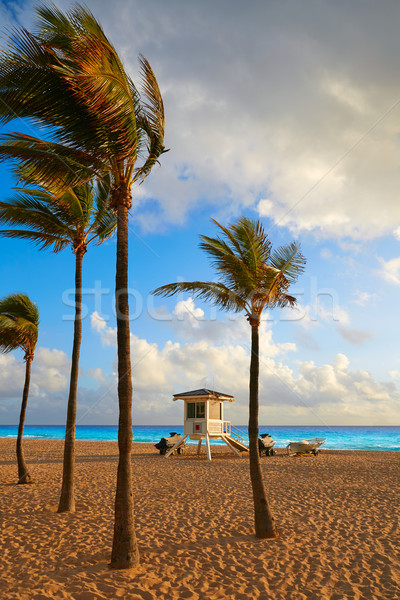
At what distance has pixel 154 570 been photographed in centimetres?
605

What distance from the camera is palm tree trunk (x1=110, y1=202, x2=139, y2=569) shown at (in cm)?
600

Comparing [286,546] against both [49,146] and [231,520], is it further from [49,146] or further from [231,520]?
[49,146]

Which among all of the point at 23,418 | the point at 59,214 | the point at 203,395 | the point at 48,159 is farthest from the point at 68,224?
the point at 203,395

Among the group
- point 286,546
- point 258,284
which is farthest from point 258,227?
point 286,546

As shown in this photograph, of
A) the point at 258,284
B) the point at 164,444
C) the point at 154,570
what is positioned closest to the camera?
the point at 154,570

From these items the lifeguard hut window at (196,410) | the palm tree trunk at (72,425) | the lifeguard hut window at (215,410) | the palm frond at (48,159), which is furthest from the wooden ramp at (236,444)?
the palm frond at (48,159)

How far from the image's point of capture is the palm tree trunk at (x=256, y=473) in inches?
A: 303

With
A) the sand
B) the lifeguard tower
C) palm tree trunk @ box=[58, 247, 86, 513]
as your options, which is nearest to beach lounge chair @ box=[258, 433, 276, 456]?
the lifeguard tower

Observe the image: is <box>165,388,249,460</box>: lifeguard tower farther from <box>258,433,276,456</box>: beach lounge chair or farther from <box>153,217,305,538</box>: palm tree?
<box>153,217,305,538</box>: palm tree

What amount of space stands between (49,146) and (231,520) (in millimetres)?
8119

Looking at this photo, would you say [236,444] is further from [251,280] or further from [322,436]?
[322,436]

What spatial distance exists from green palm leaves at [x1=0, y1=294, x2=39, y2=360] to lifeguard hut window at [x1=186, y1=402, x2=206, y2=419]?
39.1 feet

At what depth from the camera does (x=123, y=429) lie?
6.24m

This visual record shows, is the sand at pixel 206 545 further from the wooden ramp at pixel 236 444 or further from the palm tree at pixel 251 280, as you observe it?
the wooden ramp at pixel 236 444
